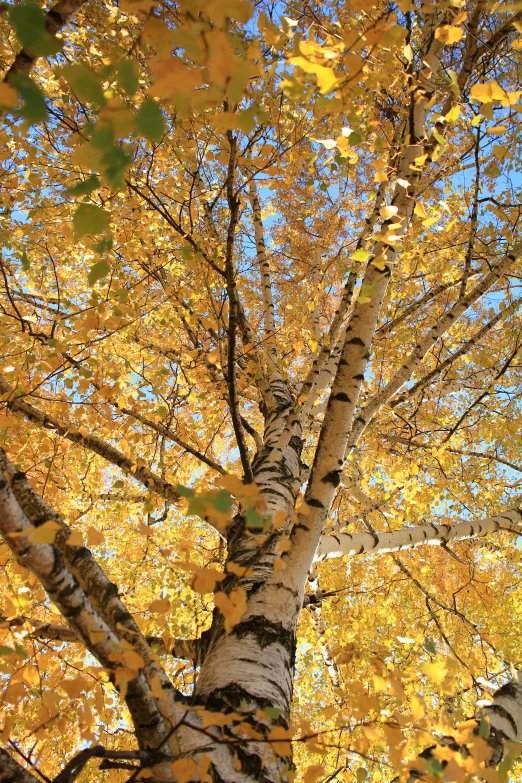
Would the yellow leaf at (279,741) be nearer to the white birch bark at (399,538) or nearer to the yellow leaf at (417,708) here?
the yellow leaf at (417,708)

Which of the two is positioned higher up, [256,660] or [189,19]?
[189,19]

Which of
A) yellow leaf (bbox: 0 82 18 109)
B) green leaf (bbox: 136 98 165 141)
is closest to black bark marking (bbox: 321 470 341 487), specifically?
green leaf (bbox: 136 98 165 141)

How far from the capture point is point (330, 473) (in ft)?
7.38

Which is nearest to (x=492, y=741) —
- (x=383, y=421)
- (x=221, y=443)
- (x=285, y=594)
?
(x=285, y=594)

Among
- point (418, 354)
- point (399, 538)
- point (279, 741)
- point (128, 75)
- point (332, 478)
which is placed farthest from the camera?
point (399, 538)

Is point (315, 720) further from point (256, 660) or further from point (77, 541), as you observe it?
point (77, 541)

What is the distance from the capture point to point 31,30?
0.89 meters

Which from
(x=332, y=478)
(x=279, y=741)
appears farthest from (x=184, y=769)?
(x=332, y=478)

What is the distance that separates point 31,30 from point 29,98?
0.13 m

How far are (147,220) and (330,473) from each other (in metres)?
3.55

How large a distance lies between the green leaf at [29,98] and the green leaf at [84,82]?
0.07 meters

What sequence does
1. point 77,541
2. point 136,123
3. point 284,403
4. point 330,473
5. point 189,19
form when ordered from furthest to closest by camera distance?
point 284,403, point 330,473, point 77,541, point 189,19, point 136,123

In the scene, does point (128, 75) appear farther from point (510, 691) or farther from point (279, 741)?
point (510, 691)

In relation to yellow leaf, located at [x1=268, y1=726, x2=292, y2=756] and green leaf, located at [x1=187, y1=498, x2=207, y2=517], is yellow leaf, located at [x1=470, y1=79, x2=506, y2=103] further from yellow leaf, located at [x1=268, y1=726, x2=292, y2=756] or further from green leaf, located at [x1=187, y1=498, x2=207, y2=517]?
yellow leaf, located at [x1=268, y1=726, x2=292, y2=756]
